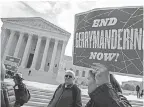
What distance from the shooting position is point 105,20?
1.57 meters

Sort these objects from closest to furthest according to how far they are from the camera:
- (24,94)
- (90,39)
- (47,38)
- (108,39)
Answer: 1. (108,39)
2. (90,39)
3. (24,94)
4. (47,38)

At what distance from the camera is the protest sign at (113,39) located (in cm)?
135

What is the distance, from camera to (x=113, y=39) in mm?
1458

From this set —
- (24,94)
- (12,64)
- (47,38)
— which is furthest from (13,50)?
(24,94)

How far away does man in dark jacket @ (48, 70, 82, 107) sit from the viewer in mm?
2947

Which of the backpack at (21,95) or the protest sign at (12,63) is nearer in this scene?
the backpack at (21,95)

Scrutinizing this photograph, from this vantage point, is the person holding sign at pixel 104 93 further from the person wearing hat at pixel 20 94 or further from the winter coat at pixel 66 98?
the person wearing hat at pixel 20 94

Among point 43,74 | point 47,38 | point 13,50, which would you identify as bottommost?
point 43,74

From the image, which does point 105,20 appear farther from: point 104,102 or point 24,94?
point 24,94

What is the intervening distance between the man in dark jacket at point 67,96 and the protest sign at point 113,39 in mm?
1406

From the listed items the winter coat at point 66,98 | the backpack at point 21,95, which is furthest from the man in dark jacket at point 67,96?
the backpack at point 21,95

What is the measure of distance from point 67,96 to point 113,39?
183 cm

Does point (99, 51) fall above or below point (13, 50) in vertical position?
below

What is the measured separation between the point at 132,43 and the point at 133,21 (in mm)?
185
